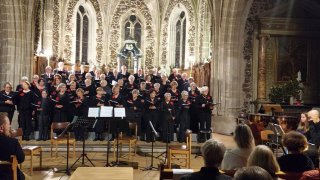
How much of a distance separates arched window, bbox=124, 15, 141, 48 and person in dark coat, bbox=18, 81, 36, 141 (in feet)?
44.7

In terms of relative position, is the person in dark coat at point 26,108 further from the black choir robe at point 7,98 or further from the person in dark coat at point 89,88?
the person in dark coat at point 89,88

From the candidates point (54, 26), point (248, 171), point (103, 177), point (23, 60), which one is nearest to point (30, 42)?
A: point (23, 60)

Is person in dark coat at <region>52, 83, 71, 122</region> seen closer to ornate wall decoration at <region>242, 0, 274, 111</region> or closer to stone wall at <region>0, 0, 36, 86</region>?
stone wall at <region>0, 0, 36, 86</region>

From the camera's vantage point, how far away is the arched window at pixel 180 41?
22.6 metres

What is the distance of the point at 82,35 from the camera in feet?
76.2

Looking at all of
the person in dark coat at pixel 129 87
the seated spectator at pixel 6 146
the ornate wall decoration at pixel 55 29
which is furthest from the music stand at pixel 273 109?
the ornate wall decoration at pixel 55 29

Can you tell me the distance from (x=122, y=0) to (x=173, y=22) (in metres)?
3.23

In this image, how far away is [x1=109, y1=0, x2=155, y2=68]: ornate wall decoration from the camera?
23.8 m

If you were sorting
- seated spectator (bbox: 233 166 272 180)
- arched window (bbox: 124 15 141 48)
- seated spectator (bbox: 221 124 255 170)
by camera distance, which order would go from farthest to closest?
arched window (bbox: 124 15 141 48)
seated spectator (bbox: 221 124 255 170)
seated spectator (bbox: 233 166 272 180)

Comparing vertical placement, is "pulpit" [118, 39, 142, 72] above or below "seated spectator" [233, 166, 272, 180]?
above

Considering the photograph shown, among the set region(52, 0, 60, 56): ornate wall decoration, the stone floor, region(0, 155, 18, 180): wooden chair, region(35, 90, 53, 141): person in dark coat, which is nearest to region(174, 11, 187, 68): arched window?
region(52, 0, 60, 56): ornate wall decoration

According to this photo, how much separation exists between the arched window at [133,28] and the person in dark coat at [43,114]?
534 inches

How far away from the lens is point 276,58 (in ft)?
50.9

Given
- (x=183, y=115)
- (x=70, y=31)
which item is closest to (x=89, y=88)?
(x=183, y=115)
